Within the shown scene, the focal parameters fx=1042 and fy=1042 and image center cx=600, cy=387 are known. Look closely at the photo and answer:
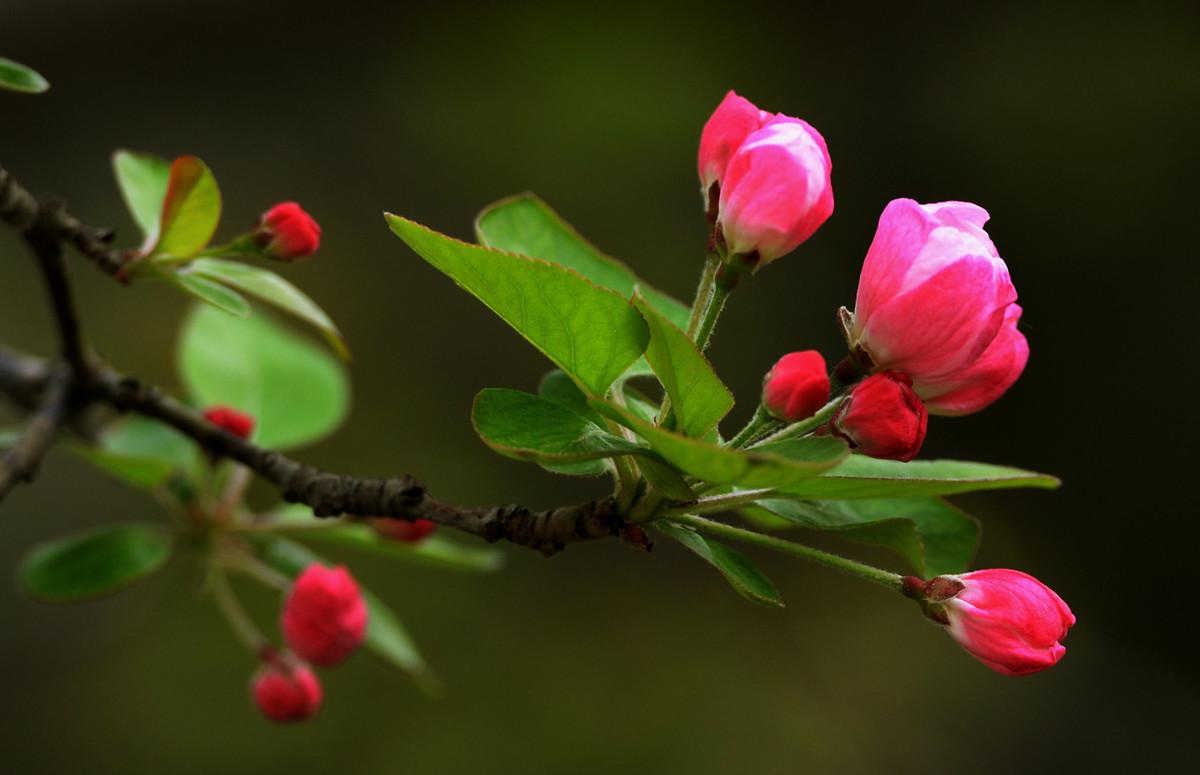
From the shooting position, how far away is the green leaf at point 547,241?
635 mm

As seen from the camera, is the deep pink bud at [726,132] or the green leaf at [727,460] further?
the deep pink bud at [726,132]

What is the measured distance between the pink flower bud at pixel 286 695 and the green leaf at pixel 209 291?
37 cm

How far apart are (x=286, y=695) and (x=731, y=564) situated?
485mm

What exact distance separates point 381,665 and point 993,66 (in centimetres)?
203

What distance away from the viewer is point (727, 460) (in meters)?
0.40

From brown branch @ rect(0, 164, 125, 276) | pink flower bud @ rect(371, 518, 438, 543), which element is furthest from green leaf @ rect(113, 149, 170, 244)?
pink flower bud @ rect(371, 518, 438, 543)

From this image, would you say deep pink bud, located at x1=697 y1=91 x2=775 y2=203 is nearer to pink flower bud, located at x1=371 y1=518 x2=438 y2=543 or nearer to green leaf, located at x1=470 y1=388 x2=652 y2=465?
green leaf, located at x1=470 y1=388 x2=652 y2=465

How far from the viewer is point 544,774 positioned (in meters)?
1.98

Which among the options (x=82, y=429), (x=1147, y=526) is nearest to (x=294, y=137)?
(x=82, y=429)

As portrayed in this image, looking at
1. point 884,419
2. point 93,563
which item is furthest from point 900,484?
point 93,563

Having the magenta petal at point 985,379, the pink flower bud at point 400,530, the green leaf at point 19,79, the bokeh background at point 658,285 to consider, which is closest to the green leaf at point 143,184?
the green leaf at point 19,79

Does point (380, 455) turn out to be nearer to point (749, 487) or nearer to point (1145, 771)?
point (1145, 771)

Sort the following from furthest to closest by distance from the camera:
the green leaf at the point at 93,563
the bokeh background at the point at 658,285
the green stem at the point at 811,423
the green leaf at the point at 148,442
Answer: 1. the bokeh background at the point at 658,285
2. the green leaf at the point at 148,442
3. the green leaf at the point at 93,563
4. the green stem at the point at 811,423

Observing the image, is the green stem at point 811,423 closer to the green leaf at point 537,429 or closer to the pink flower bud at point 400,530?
the green leaf at point 537,429
